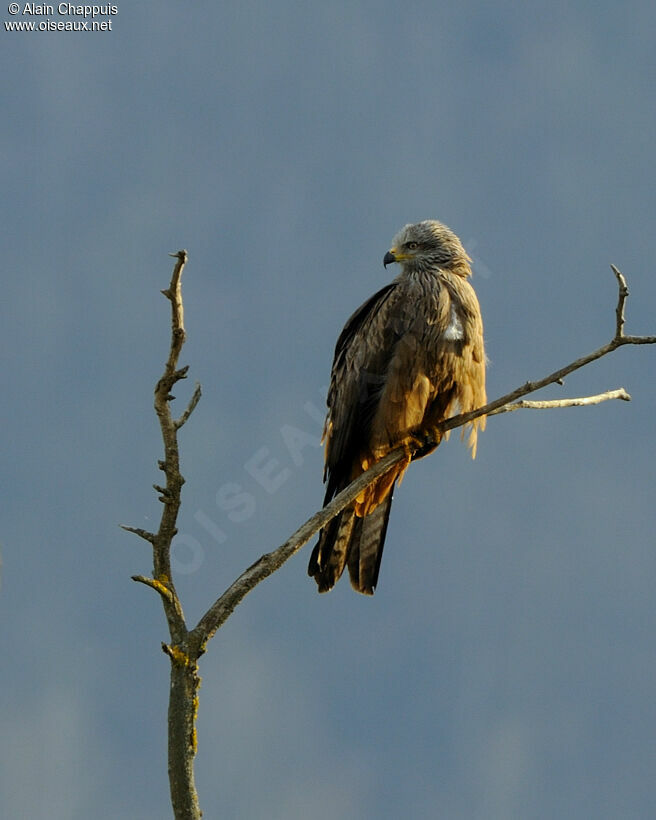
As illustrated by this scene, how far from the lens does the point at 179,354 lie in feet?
15.6

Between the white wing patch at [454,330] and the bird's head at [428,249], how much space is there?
0.66 m

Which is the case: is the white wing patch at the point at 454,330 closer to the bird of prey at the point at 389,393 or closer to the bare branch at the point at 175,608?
the bird of prey at the point at 389,393

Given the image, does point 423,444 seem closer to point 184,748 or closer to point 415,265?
point 415,265

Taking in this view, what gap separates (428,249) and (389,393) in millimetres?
1473

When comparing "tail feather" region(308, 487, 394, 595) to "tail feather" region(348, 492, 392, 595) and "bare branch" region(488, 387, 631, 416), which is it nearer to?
"tail feather" region(348, 492, 392, 595)

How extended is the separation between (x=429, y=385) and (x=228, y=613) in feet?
7.58

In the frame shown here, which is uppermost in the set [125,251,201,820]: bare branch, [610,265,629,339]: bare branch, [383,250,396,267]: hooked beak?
[383,250,396,267]: hooked beak

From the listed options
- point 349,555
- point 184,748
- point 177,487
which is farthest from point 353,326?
point 184,748

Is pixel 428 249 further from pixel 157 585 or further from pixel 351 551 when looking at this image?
pixel 157 585

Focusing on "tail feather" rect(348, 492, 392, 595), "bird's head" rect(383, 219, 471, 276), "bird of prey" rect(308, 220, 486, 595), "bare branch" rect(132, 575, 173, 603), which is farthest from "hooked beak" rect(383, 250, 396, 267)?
"bare branch" rect(132, 575, 173, 603)

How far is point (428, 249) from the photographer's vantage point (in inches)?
289

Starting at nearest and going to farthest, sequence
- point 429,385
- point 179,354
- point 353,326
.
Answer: point 179,354
point 429,385
point 353,326

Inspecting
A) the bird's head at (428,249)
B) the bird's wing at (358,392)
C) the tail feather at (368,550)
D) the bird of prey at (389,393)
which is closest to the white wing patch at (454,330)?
the bird of prey at (389,393)

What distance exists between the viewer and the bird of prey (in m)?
6.50
